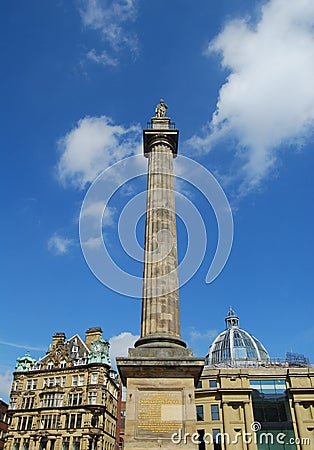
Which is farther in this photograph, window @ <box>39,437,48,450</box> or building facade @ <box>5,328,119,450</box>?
window @ <box>39,437,48,450</box>

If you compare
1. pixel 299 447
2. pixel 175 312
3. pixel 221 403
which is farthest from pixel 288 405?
pixel 175 312

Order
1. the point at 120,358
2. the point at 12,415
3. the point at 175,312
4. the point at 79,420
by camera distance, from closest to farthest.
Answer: the point at 120,358, the point at 175,312, the point at 79,420, the point at 12,415

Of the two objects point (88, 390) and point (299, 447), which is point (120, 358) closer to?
point (299, 447)

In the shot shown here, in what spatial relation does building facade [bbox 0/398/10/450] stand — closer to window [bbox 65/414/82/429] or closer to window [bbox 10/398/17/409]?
window [bbox 10/398/17/409]

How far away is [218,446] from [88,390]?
21.4 meters

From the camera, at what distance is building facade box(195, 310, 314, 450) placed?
155 ft

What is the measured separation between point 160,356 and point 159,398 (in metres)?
1.72

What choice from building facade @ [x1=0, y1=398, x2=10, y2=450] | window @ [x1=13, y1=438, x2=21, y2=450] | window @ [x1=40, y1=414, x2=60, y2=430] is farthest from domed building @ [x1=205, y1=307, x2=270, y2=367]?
building facade @ [x1=0, y1=398, x2=10, y2=450]

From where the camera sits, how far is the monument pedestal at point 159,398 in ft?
49.6

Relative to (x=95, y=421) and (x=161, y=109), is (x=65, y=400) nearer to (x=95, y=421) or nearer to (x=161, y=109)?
(x=95, y=421)

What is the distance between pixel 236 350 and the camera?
6594 cm

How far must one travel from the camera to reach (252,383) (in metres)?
51.8

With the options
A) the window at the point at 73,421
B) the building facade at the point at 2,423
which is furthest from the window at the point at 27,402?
the building facade at the point at 2,423

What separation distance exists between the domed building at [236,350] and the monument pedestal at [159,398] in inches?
1870
